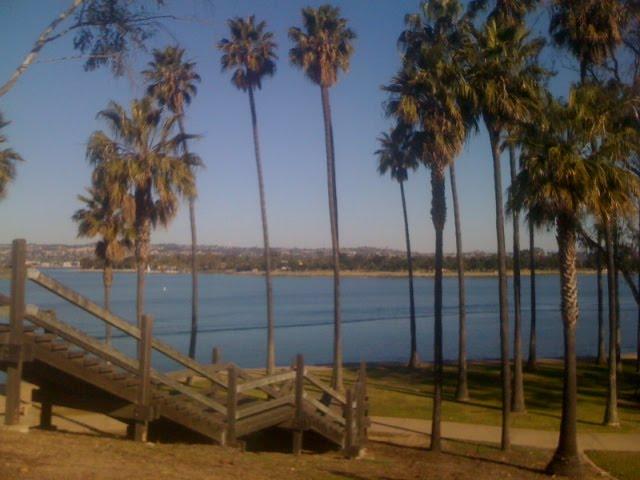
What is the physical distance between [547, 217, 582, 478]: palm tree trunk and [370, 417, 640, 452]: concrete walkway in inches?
124

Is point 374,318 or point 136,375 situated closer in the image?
point 136,375

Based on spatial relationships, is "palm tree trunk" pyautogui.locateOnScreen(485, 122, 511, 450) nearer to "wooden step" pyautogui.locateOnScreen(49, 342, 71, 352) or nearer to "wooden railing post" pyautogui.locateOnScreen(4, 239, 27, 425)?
"wooden step" pyautogui.locateOnScreen(49, 342, 71, 352)

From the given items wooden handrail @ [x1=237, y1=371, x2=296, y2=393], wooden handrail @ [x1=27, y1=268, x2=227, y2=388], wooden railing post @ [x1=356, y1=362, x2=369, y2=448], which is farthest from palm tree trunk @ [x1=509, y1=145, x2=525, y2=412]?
wooden handrail @ [x1=27, y1=268, x2=227, y2=388]

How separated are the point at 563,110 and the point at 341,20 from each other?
16142mm

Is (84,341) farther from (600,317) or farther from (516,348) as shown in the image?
(600,317)

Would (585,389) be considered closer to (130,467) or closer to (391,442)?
(391,442)

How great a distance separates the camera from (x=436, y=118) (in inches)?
757

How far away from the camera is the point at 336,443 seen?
52.4ft

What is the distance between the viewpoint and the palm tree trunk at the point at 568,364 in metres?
15.8

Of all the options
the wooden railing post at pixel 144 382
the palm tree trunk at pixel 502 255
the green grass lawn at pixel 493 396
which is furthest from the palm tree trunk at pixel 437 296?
the wooden railing post at pixel 144 382

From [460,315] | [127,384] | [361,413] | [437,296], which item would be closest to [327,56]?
[460,315]

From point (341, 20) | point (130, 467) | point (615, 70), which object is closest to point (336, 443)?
point (130, 467)

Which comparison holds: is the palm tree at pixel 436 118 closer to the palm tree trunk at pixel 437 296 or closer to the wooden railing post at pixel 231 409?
the palm tree trunk at pixel 437 296

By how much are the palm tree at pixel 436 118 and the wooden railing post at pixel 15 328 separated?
10.4 m
